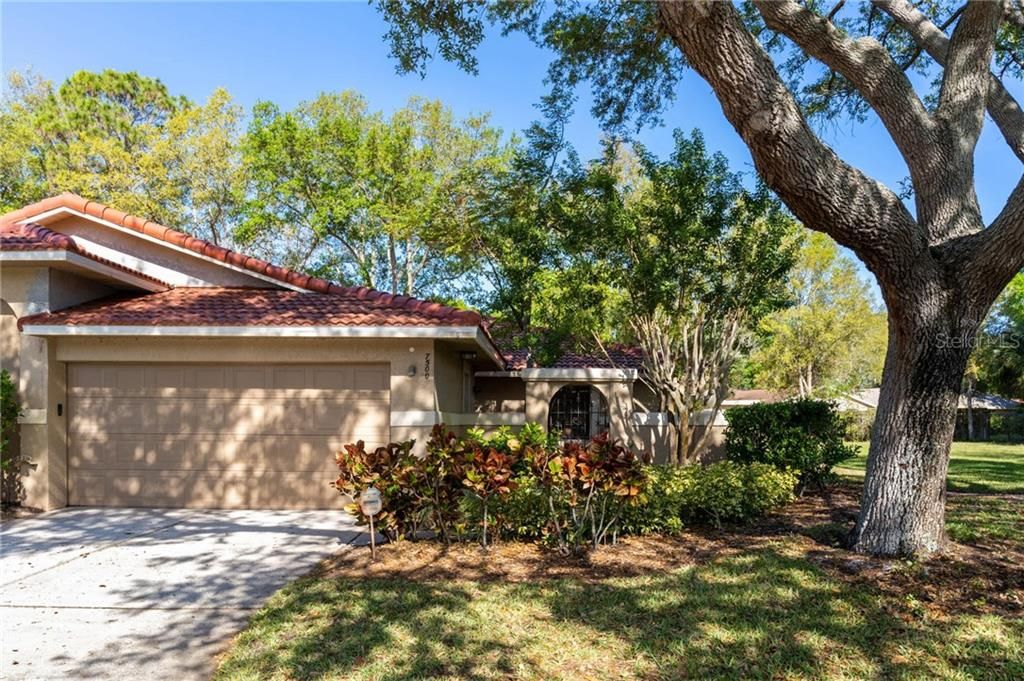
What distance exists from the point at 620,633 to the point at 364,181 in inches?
851

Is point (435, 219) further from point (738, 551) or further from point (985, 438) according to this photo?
point (985, 438)

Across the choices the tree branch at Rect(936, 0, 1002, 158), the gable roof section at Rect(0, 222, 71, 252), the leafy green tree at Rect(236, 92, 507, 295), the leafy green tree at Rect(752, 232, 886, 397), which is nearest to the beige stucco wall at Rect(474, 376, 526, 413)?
the leafy green tree at Rect(236, 92, 507, 295)

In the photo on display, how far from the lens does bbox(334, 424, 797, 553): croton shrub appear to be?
6492 mm

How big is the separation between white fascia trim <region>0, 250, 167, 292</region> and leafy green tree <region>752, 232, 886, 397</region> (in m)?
23.7

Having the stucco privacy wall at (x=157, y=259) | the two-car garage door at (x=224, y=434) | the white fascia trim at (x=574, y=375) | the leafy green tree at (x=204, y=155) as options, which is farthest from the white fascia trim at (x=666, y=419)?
the leafy green tree at (x=204, y=155)

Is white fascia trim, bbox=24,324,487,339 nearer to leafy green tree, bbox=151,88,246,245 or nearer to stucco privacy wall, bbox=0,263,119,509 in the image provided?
stucco privacy wall, bbox=0,263,119,509

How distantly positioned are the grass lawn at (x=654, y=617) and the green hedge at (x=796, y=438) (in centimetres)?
319

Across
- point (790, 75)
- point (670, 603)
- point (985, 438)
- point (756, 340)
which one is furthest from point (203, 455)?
point (985, 438)

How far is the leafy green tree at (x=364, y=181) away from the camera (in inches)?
915

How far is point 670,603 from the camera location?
5066 mm

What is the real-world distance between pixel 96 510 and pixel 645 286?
28.9ft

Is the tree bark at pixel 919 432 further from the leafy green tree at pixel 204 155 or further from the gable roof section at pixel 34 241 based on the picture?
the leafy green tree at pixel 204 155

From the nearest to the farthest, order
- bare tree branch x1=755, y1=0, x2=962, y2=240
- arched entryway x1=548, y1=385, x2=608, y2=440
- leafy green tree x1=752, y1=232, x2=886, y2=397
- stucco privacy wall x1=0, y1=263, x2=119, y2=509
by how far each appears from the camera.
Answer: bare tree branch x1=755, y1=0, x2=962, y2=240, stucco privacy wall x1=0, y1=263, x2=119, y2=509, arched entryway x1=548, y1=385, x2=608, y2=440, leafy green tree x1=752, y1=232, x2=886, y2=397

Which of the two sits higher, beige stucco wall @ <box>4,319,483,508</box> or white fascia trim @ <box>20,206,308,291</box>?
white fascia trim @ <box>20,206,308,291</box>
